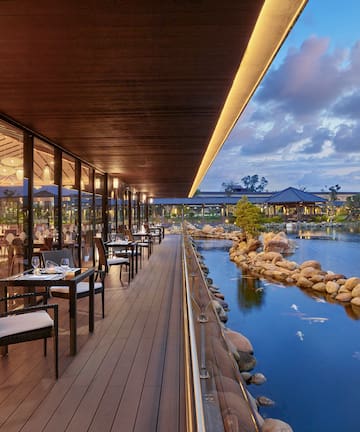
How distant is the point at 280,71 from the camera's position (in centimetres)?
1240

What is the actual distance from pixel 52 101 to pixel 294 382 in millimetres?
5757

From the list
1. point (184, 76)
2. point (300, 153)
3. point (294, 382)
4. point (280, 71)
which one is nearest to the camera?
point (184, 76)

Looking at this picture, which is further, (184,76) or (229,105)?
(229,105)

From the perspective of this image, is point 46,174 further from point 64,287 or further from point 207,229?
point 207,229

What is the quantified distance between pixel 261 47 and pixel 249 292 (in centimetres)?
987

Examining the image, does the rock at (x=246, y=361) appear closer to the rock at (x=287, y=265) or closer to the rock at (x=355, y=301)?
the rock at (x=355, y=301)

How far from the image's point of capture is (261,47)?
8.30 feet

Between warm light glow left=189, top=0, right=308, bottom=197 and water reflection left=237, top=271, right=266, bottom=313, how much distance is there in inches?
285

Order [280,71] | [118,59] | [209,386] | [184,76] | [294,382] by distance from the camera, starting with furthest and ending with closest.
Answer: [280,71], [294,382], [184,76], [118,59], [209,386]

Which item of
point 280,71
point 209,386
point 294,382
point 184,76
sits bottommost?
point 294,382

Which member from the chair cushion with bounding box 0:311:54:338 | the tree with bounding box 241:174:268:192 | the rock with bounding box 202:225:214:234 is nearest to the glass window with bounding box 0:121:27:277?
the chair cushion with bounding box 0:311:54:338

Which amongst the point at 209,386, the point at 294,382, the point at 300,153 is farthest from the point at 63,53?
the point at 300,153

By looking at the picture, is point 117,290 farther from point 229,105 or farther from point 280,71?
point 280,71

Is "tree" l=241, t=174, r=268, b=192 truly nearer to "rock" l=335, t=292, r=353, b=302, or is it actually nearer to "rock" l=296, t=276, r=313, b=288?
"rock" l=296, t=276, r=313, b=288
